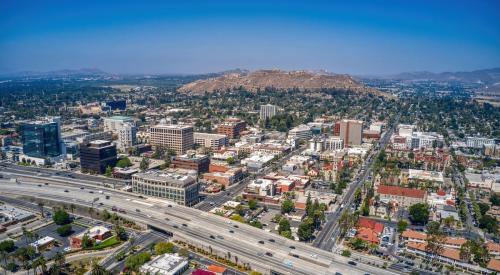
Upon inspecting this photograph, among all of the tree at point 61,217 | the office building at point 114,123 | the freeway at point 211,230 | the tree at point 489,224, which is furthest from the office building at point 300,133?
the tree at point 61,217

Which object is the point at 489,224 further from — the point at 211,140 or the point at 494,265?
the point at 211,140

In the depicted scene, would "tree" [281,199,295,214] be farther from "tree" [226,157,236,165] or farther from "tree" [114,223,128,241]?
"tree" [226,157,236,165]

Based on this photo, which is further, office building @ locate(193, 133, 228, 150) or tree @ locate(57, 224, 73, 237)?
office building @ locate(193, 133, 228, 150)

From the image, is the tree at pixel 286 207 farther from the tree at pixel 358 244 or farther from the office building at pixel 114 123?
the office building at pixel 114 123

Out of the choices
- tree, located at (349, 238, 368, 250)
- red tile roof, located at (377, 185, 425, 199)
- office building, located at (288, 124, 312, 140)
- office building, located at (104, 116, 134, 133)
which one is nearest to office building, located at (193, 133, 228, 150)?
office building, located at (288, 124, 312, 140)

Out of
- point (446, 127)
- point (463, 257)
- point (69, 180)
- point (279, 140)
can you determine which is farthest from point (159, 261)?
point (446, 127)

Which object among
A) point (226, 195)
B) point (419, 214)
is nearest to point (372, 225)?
point (419, 214)
